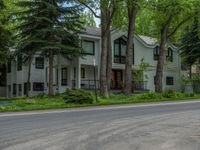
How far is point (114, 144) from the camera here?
35.0ft

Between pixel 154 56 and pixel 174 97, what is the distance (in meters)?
20.1

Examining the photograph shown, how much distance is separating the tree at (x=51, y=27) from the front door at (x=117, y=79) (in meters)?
13.2

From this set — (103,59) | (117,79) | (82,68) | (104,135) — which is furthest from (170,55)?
(104,135)

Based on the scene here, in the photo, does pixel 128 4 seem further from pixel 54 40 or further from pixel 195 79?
pixel 195 79

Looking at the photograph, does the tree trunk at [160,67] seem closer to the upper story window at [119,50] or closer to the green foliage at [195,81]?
the upper story window at [119,50]

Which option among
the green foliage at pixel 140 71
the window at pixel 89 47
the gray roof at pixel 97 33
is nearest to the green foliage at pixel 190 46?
the gray roof at pixel 97 33

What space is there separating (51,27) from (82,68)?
1243cm

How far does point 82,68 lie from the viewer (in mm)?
48281

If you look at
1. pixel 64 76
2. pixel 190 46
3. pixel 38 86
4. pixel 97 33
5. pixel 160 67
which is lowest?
pixel 38 86

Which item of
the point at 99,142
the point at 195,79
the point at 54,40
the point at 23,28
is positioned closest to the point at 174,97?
the point at 54,40

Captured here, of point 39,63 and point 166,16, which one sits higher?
point 166,16

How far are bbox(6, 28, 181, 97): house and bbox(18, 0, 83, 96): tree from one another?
176 inches

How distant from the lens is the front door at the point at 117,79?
5100cm

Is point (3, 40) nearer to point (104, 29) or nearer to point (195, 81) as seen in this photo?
point (104, 29)
